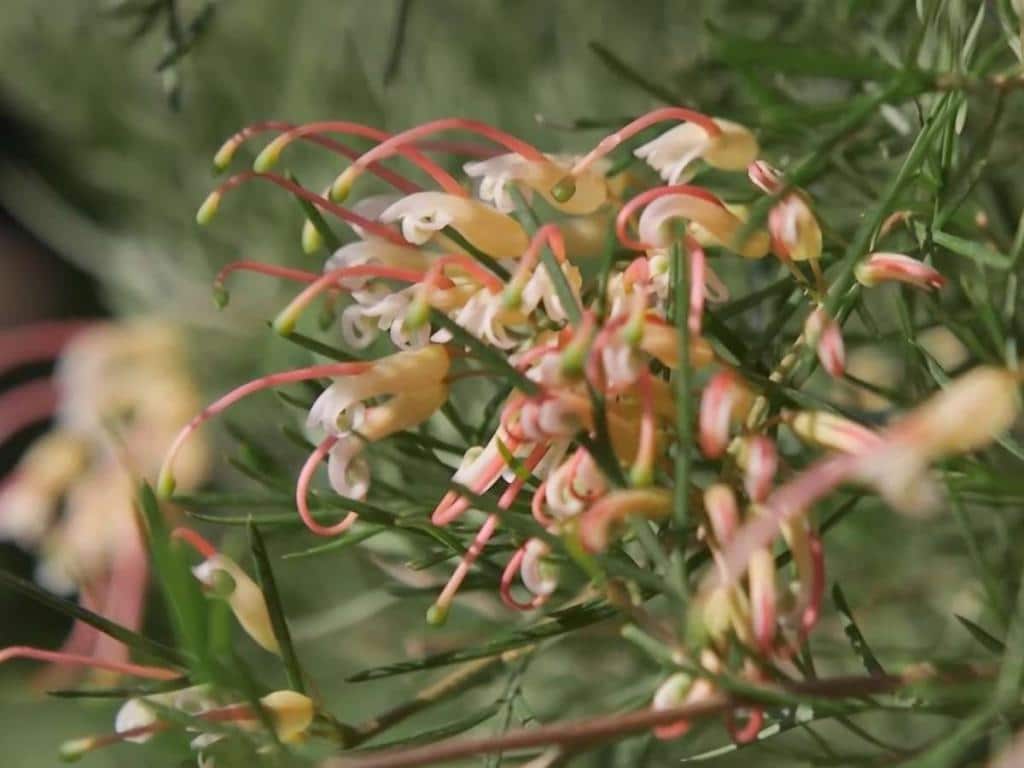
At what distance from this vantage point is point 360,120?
0.67 m

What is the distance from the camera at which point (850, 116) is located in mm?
207

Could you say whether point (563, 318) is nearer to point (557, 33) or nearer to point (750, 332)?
point (750, 332)

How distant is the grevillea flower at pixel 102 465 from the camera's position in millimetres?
629

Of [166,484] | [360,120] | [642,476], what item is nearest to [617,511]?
[642,476]

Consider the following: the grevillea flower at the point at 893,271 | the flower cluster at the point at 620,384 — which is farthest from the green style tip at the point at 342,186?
the grevillea flower at the point at 893,271

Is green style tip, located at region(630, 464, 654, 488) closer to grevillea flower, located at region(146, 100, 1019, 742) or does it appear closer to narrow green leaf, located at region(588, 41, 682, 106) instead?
grevillea flower, located at region(146, 100, 1019, 742)

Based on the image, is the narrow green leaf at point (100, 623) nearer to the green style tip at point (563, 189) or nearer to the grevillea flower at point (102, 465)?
the green style tip at point (563, 189)

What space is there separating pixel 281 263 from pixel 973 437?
522 mm

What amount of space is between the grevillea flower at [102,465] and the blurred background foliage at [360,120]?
0.12 ft

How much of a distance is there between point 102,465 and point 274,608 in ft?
1.44

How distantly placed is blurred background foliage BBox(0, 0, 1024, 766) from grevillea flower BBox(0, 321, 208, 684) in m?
0.04

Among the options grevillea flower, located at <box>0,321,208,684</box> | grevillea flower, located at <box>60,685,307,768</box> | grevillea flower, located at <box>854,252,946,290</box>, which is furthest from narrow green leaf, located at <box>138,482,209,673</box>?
grevillea flower, located at <box>0,321,208,684</box>

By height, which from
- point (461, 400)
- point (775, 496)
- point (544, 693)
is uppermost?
point (775, 496)

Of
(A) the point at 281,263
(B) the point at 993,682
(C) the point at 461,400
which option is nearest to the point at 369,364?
(B) the point at 993,682
